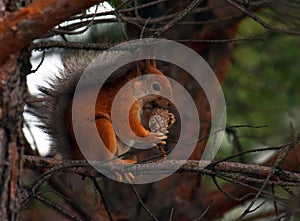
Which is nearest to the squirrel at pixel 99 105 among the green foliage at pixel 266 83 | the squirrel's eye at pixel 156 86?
the squirrel's eye at pixel 156 86

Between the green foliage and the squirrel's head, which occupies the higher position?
the squirrel's head

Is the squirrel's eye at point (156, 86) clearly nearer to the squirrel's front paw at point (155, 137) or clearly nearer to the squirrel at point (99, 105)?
the squirrel at point (99, 105)

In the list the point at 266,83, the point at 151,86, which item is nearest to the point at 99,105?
the point at 151,86

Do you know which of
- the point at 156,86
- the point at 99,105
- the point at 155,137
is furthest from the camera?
the point at 156,86

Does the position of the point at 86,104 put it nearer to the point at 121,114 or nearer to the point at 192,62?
the point at 121,114

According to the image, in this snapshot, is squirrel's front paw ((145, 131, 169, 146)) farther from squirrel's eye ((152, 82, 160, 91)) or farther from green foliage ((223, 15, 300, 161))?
green foliage ((223, 15, 300, 161))

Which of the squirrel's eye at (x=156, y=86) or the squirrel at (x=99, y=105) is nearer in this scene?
the squirrel at (x=99, y=105)

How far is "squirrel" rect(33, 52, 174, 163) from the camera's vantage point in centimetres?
302

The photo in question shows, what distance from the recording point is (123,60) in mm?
3223

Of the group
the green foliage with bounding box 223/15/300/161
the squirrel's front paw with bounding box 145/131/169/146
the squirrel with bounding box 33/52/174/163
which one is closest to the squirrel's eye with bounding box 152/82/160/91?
the squirrel with bounding box 33/52/174/163

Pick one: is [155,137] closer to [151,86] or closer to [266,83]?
[151,86]

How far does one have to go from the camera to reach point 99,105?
320 cm

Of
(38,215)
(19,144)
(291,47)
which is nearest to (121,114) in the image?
(38,215)

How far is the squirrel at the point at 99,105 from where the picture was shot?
3020 mm
